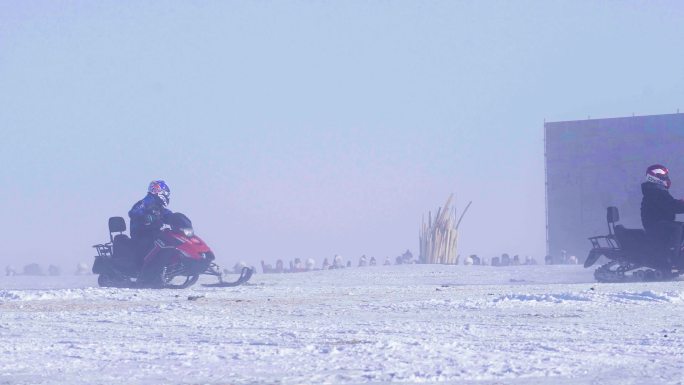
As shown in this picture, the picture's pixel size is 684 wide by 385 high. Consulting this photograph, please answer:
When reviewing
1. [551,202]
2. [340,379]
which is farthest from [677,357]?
[551,202]

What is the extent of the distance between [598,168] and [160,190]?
21.0 metres

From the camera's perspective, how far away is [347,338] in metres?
6.95

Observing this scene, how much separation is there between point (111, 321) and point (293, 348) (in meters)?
2.51

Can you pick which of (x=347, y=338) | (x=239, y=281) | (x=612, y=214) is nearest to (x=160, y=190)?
(x=239, y=281)

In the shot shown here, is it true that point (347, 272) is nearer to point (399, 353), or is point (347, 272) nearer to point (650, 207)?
point (650, 207)

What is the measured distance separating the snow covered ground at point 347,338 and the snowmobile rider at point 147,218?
10.8 feet

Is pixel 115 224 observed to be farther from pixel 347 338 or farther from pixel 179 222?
pixel 347 338

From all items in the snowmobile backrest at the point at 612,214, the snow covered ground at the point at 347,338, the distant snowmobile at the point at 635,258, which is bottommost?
the snow covered ground at the point at 347,338

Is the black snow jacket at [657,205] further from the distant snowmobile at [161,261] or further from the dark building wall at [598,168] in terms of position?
the dark building wall at [598,168]

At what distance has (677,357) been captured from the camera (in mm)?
5906

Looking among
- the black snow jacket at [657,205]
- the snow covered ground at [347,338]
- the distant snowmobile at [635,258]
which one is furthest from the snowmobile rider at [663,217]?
the snow covered ground at [347,338]

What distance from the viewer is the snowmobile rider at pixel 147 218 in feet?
49.3

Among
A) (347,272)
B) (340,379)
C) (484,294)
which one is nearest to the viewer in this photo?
(340,379)

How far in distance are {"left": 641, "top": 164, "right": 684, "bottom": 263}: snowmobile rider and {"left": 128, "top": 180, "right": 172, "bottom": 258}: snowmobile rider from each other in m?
6.75
